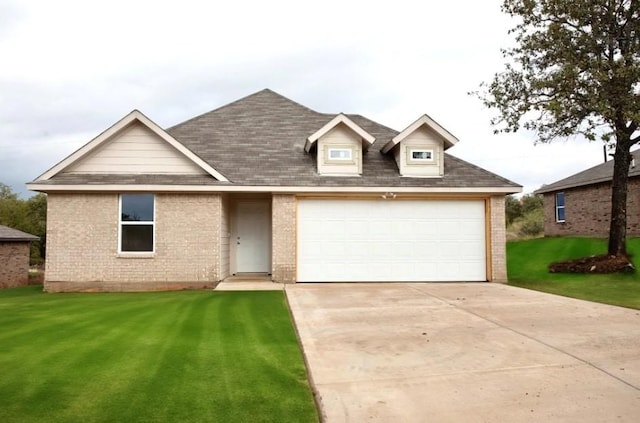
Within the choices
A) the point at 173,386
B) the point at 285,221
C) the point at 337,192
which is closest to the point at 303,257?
the point at 285,221

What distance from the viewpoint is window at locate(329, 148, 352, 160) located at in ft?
47.1

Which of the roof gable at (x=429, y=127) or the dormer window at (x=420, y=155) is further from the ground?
the roof gable at (x=429, y=127)

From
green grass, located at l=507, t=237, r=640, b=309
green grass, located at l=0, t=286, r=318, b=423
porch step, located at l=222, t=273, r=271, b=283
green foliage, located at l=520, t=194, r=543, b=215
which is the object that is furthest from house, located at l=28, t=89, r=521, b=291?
green foliage, located at l=520, t=194, r=543, b=215

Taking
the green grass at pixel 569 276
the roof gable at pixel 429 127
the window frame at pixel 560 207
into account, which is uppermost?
the roof gable at pixel 429 127

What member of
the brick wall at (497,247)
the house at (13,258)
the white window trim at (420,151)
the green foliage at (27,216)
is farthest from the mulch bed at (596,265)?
the green foliage at (27,216)

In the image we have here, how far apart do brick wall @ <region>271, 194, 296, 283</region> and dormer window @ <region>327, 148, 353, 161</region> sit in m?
1.96

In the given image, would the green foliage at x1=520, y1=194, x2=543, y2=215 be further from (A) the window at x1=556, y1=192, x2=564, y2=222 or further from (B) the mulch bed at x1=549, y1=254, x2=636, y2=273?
(B) the mulch bed at x1=549, y1=254, x2=636, y2=273

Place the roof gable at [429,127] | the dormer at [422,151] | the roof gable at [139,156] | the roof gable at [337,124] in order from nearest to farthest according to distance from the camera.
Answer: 1. the roof gable at [139,156]
2. the roof gable at [337,124]
3. the roof gable at [429,127]
4. the dormer at [422,151]

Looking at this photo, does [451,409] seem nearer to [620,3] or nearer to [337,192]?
[337,192]

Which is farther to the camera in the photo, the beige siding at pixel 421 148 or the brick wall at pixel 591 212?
the brick wall at pixel 591 212

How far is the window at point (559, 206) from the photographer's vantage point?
89.1 ft

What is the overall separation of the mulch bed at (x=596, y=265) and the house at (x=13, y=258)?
21573 mm

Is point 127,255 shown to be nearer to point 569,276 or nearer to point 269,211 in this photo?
point 269,211

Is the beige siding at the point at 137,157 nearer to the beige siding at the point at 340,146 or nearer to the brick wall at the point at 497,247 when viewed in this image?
the beige siding at the point at 340,146
